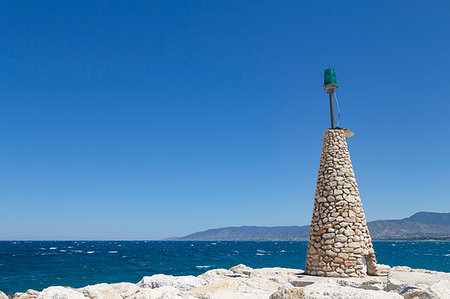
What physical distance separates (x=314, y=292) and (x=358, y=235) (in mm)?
5536

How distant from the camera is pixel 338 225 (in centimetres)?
1084

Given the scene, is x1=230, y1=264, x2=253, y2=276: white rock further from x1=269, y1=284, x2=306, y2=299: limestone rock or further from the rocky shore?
x1=269, y1=284, x2=306, y2=299: limestone rock

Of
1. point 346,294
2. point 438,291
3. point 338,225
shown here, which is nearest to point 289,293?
point 346,294

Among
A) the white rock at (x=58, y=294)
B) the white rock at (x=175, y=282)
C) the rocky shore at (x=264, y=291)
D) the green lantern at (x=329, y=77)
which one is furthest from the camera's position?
the green lantern at (x=329, y=77)

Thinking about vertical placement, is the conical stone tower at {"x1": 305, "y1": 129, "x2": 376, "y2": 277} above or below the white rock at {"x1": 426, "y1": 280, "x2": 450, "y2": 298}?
above

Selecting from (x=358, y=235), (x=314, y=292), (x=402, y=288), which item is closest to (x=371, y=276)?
(x=358, y=235)

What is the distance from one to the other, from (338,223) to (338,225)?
0.06m

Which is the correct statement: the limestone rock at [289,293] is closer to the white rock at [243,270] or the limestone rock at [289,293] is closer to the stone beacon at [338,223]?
the stone beacon at [338,223]

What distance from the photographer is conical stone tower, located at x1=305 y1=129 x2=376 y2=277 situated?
10.7 meters

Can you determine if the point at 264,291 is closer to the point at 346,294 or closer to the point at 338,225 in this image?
the point at 346,294

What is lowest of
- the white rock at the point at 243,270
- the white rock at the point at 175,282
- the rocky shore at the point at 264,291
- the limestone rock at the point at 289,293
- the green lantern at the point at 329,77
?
the white rock at the point at 243,270

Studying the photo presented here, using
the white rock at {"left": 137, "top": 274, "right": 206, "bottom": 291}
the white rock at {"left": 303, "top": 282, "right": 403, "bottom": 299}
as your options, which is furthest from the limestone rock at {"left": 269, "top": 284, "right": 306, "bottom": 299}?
the white rock at {"left": 137, "top": 274, "right": 206, "bottom": 291}

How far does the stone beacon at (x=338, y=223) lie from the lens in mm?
10695

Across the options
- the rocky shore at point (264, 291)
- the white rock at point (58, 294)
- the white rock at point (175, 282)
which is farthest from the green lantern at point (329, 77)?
the white rock at point (58, 294)
